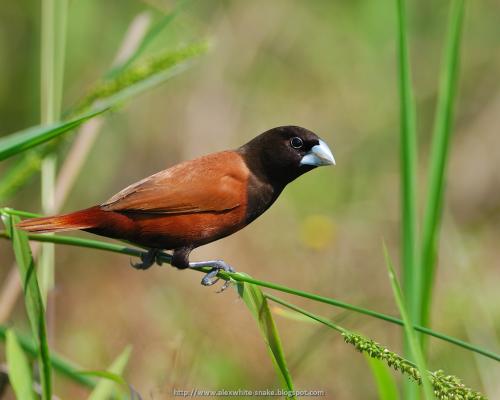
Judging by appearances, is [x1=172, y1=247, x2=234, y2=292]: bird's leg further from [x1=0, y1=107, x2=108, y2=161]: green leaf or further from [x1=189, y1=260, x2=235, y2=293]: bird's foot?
[x1=0, y1=107, x2=108, y2=161]: green leaf

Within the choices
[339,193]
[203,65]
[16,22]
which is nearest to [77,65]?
[16,22]

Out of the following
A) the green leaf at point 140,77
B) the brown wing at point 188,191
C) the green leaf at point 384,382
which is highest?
the green leaf at point 140,77

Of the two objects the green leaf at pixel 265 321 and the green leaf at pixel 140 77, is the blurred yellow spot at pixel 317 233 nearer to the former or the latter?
the green leaf at pixel 140 77

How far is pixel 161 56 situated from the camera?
2.67m

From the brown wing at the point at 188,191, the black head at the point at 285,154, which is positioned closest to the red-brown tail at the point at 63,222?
the brown wing at the point at 188,191

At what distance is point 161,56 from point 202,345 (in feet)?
4.45

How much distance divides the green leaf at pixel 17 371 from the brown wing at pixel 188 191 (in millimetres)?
828

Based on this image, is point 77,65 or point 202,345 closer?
point 202,345

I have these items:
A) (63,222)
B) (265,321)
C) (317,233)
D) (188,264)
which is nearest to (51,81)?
(63,222)

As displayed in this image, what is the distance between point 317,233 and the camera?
5262 millimetres

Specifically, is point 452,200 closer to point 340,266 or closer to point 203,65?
point 340,266

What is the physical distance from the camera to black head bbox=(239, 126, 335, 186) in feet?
11.2

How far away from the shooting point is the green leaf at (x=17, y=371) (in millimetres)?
2100

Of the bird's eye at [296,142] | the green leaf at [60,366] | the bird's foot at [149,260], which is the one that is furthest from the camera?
the bird's eye at [296,142]
